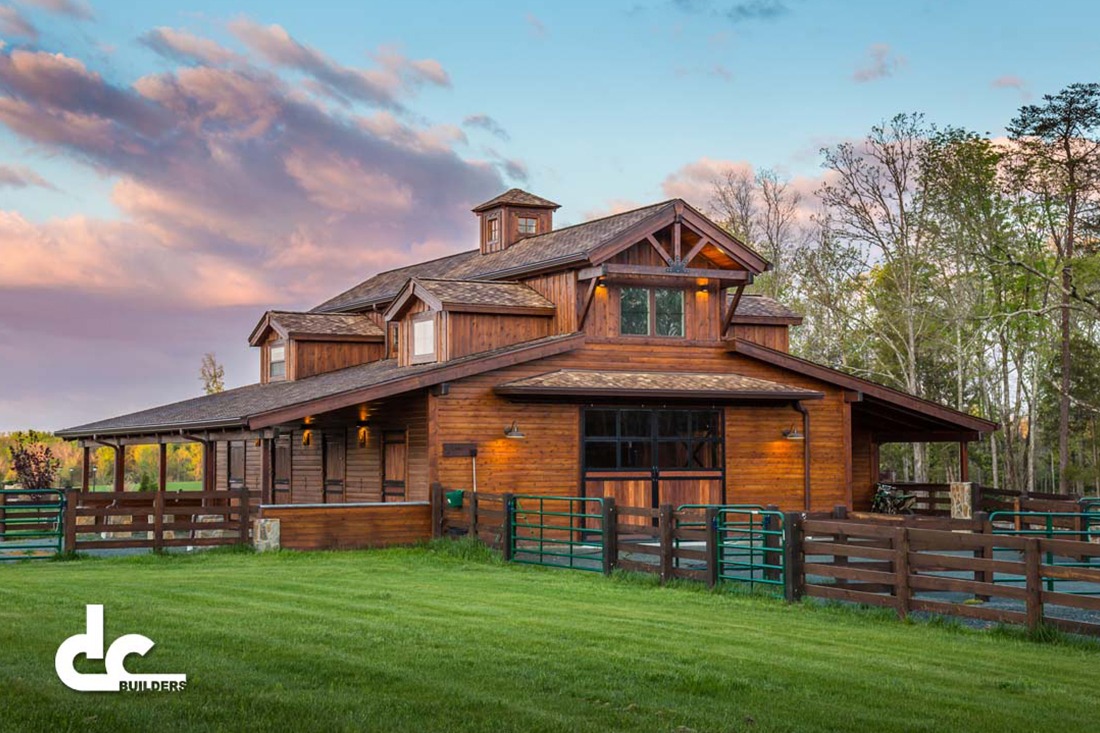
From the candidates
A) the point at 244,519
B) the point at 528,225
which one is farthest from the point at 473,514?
the point at 528,225

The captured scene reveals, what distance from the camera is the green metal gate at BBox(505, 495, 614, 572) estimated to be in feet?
65.5

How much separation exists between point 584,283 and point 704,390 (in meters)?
3.68

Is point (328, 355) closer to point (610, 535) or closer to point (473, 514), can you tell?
point (473, 514)

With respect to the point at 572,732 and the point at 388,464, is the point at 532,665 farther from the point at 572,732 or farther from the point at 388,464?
the point at 388,464

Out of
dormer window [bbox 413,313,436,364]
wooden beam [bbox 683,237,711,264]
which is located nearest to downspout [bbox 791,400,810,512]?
wooden beam [bbox 683,237,711,264]

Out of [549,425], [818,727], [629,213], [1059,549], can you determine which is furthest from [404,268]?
[818,727]

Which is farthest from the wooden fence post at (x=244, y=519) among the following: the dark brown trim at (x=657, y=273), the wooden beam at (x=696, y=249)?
the wooden beam at (x=696, y=249)

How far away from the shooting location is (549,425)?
26828 millimetres

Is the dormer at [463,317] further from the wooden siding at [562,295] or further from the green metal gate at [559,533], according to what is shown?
the green metal gate at [559,533]

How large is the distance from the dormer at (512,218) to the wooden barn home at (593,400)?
3.77m

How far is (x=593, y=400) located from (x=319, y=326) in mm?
11878

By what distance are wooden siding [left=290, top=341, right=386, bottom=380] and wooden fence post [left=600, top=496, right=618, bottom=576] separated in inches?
701

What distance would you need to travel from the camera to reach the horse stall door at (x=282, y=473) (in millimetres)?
33531

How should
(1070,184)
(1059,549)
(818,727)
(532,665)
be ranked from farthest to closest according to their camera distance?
(1070,184) < (1059,549) < (532,665) < (818,727)
